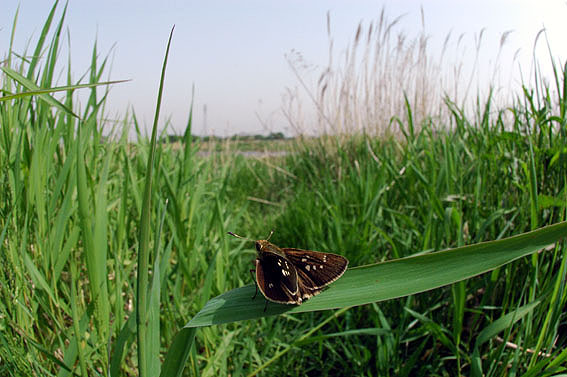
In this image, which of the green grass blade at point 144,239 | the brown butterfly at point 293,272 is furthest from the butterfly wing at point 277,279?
the green grass blade at point 144,239

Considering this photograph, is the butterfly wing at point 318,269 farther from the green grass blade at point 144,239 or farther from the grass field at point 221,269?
the green grass blade at point 144,239

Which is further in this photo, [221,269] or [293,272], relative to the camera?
[221,269]

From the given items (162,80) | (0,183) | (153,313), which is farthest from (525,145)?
(0,183)

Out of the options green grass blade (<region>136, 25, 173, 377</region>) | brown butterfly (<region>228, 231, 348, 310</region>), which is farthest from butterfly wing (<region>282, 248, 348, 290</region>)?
green grass blade (<region>136, 25, 173, 377</region>)

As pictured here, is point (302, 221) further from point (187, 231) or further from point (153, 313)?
point (153, 313)

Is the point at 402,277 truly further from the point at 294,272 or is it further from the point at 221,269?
the point at 221,269

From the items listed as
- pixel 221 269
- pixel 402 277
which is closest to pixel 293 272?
pixel 402 277

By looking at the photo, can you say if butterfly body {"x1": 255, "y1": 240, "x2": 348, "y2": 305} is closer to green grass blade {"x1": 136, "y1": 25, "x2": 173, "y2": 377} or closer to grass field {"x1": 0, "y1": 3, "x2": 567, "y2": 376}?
grass field {"x1": 0, "y1": 3, "x2": 567, "y2": 376}

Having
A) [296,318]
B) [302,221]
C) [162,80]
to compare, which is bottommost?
[296,318]
